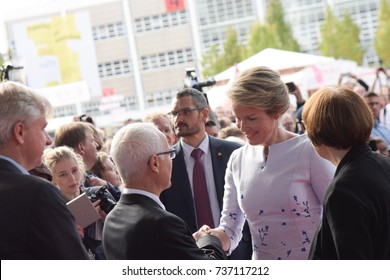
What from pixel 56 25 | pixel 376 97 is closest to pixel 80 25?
pixel 56 25

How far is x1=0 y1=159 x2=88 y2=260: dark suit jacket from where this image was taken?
2684 millimetres

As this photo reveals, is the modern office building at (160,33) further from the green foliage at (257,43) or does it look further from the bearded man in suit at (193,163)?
the bearded man in suit at (193,163)

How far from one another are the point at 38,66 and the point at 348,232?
54167mm

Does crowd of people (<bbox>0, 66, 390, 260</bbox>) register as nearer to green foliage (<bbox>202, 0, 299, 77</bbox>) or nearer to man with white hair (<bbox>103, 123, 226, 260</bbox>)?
man with white hair (<bbox>103, 123, 226, 260</bbox>)

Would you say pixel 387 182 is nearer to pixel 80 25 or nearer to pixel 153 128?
pixel 153 128

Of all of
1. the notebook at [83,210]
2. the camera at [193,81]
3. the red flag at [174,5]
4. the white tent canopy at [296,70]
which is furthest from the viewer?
the red flag at [174,5]

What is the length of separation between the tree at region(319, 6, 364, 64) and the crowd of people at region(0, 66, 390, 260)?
2035 inches

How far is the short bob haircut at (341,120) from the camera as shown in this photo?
2883mm

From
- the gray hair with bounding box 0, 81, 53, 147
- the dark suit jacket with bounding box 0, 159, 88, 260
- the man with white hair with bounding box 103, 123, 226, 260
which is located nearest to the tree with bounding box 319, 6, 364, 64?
the man with white hair with bounding box 103, 123, 226, 260

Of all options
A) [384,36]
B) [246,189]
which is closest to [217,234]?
[246,189]

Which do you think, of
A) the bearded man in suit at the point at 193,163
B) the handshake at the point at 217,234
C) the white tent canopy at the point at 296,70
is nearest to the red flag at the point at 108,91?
the white tent canopy at the point at 296,70

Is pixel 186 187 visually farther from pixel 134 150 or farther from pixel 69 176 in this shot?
pixel 134 150

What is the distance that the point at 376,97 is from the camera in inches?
364

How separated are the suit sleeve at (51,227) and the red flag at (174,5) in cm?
6295
